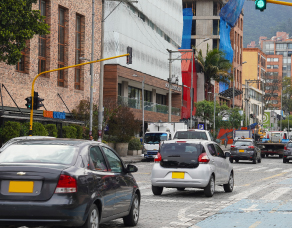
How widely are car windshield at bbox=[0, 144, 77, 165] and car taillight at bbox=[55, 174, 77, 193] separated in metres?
0.41

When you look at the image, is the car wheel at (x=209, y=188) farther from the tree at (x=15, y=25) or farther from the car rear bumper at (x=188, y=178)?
the tree at (x=15, y=25)

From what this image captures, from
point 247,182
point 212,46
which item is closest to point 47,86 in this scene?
point 247,182

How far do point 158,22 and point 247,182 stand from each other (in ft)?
150

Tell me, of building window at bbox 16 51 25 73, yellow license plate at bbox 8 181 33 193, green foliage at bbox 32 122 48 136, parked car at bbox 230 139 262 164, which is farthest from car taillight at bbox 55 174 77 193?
building window at bbox 16 51 25 73

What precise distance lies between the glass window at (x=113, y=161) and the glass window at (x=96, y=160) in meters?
0.31

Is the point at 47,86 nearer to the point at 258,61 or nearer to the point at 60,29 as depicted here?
the point at 60,29

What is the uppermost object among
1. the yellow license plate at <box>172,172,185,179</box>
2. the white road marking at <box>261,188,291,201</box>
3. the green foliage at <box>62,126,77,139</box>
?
the green foliage at <box>62,126,77,139</box>

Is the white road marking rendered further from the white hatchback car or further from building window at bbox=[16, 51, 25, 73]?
building window at bbox=[16, 51, 25, 73]

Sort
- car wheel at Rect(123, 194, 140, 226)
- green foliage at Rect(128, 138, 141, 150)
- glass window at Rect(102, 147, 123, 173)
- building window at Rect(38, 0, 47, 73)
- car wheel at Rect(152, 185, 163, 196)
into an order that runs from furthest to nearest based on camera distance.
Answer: green foliage at Rect(128, 138, 141, 150) → building window at Rect(38, 0, 47, 73) → car wheel at Rect(152, 185, 163, 196) → car wheel at Rect(123, 194, 140, 226) → glass window at Rect(102, 147, 123, 173)

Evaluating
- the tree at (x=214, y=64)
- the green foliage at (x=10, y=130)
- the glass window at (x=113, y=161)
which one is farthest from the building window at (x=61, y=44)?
the tree at (x=214, y=64)

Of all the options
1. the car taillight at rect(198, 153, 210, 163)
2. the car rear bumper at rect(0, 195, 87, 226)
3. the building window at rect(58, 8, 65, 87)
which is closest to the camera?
the car rear bumper at rect(0, 195, 87, 226)

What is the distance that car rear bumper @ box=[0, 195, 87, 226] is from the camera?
25.3 ft

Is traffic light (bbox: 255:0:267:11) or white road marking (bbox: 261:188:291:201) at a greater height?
traffic light (bbox: 255:0:267:11)

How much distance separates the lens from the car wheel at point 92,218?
8125 millimetres
